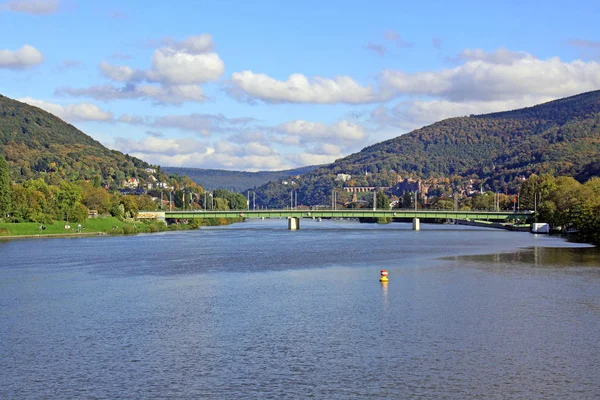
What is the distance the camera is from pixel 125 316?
Result: 145 ft

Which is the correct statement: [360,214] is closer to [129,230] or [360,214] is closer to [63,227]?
[129,230]

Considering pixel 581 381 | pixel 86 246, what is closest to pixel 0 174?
pixel 86 246

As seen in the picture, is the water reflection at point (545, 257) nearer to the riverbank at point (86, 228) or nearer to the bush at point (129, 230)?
the riverbank at point (86, 228)

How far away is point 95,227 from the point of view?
474 ft

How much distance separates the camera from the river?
29.7 meters

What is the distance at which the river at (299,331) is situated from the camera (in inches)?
1171

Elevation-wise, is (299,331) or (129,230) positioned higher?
(129,230)

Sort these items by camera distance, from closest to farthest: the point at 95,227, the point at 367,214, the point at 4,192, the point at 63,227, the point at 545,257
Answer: the point at 545,257, the point at 4,192, the point at 63,227, the point at 95,227, the point at 367,214

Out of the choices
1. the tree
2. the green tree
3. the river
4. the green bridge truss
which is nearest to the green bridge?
the green bridge truss

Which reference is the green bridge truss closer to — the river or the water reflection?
the water reflection

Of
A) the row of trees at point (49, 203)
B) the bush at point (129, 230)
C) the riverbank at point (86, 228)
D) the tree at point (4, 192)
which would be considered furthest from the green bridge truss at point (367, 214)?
the tree at point (4, 192)

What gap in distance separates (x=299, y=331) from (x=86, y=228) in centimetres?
10932

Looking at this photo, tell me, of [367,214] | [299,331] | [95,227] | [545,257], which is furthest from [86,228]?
[299,331]

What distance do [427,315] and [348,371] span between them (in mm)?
13467
